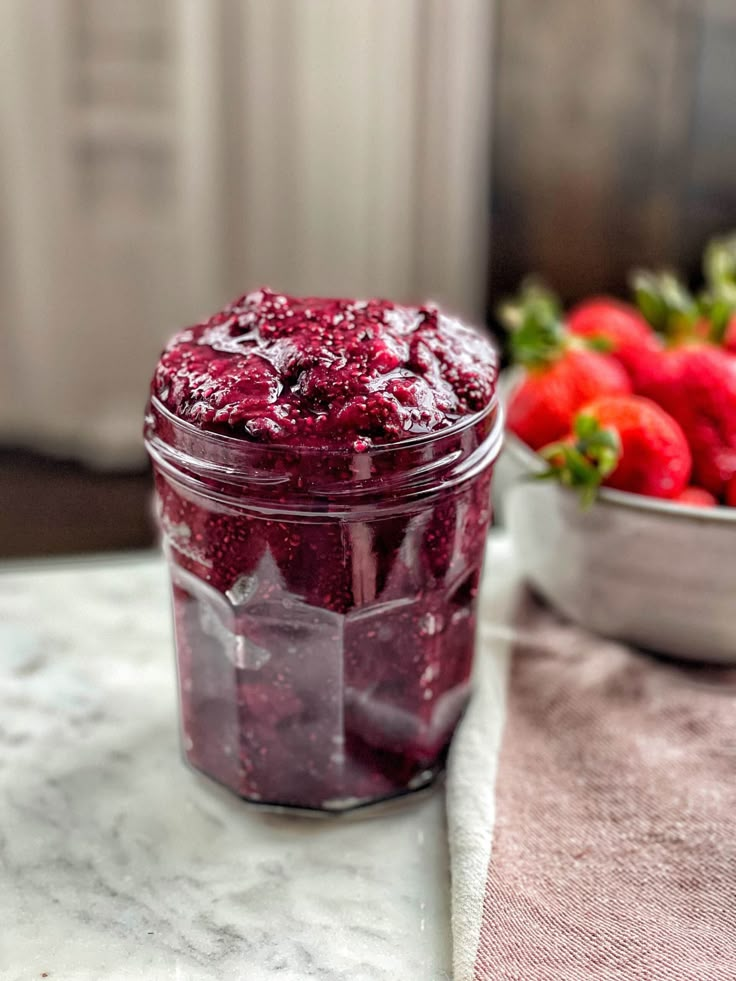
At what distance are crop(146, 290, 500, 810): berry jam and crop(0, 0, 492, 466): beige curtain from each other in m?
1.30

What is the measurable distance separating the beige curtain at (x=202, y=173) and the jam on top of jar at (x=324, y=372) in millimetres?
1296

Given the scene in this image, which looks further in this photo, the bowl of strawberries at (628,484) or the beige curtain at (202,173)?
the beige curtain at (202,173)

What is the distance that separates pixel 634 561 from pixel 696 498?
7 centimetres

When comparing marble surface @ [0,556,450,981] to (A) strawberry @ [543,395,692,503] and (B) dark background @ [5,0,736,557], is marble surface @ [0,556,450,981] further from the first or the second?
(B) dark background @ [5,0,736,557]

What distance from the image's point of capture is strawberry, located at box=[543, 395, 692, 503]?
773mm

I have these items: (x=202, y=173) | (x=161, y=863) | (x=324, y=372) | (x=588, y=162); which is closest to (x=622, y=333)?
(x=324, y=372)

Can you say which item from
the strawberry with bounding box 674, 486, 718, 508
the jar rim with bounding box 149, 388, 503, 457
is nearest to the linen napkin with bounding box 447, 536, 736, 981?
the strawberry with bounding box 674, 486, 718, 508

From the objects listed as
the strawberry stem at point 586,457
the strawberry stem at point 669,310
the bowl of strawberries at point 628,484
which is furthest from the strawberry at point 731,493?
the strawberry stem at point 669,310

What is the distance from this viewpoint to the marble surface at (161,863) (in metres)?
0.57

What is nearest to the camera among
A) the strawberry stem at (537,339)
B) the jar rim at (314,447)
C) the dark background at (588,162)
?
the jar rim at (314,447)

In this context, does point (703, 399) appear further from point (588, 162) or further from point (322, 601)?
point (588, 162)

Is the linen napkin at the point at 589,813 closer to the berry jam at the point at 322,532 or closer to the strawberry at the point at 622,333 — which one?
the berry jam at the point at 322,532

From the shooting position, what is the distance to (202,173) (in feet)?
6.19

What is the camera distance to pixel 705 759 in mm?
723
